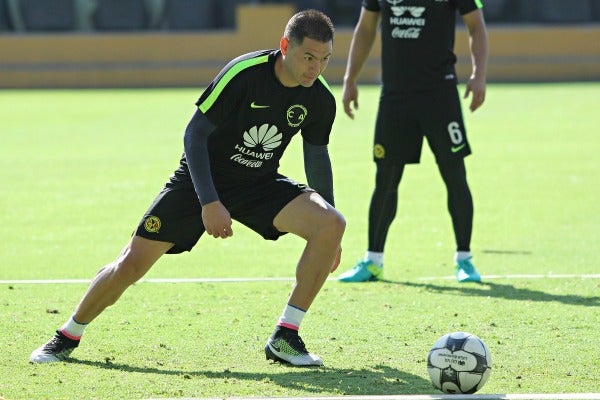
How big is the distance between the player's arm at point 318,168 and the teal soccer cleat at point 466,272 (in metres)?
2.27

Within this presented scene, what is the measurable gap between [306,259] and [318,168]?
56 centimetres

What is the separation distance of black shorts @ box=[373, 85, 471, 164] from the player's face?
9.24 feet

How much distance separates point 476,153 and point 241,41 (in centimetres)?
1733

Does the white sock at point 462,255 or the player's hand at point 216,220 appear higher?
the player's hand at point 216,220

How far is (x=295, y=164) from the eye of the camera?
16.2 m

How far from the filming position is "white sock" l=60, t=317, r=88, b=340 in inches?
253

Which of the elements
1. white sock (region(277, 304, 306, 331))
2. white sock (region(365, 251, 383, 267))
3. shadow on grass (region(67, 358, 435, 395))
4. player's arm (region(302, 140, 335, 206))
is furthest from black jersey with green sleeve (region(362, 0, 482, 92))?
shadow on grass (region(67, 358, 435, 395))

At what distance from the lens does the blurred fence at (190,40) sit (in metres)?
32.7

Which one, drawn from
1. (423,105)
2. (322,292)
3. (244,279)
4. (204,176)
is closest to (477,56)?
(423,105)

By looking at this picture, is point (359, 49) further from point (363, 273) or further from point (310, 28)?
point (310, 28)

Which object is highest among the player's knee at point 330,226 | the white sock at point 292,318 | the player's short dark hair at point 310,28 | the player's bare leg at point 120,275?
the player's short dark hair at point 310,28

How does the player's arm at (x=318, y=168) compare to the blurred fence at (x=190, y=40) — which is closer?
the player's arm at (x=318, y=168)

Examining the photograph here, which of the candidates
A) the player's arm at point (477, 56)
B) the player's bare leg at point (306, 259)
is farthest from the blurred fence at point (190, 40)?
the player's bare leg at point (306, 259)

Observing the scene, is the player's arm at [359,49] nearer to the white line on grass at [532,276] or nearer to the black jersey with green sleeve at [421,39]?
the black jersey with green sleeve at [421,39]
